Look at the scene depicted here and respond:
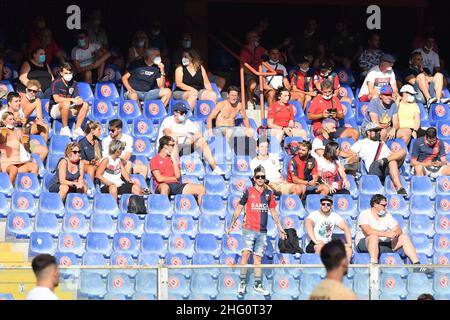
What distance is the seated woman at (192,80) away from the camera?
1898 centimetres

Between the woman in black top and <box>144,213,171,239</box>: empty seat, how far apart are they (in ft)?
9.27

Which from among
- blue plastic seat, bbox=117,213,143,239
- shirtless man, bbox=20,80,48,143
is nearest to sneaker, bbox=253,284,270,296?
blue plastic seat, bbox=117,213,143,239

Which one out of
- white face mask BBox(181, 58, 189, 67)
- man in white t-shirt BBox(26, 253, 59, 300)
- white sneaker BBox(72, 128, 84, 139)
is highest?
white face mask BBox(181, 58, 189, 67)

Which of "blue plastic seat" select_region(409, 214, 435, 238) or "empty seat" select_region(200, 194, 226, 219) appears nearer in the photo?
"empty seat" select_region(200, 194, 226, 219)

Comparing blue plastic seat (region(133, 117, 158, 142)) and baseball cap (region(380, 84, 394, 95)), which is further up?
baseball cap (region(380, 84, 394, 95))

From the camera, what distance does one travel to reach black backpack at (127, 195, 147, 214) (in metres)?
16.8

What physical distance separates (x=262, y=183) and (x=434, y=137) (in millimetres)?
2900

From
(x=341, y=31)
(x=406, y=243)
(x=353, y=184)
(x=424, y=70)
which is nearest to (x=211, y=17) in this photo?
(x=341, y=31)

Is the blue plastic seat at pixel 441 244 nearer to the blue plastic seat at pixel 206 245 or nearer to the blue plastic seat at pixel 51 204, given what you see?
the blue plastic seat at pixel 206 245

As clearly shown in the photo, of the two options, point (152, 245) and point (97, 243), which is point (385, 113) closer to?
point (152, 245)

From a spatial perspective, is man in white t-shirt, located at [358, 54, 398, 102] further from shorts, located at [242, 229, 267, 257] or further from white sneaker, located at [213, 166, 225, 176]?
shorts, located at [242, 229, 267, 257]

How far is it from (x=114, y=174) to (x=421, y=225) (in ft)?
12.1

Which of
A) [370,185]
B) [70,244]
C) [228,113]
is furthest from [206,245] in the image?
[228,113]

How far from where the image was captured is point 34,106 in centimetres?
1812
